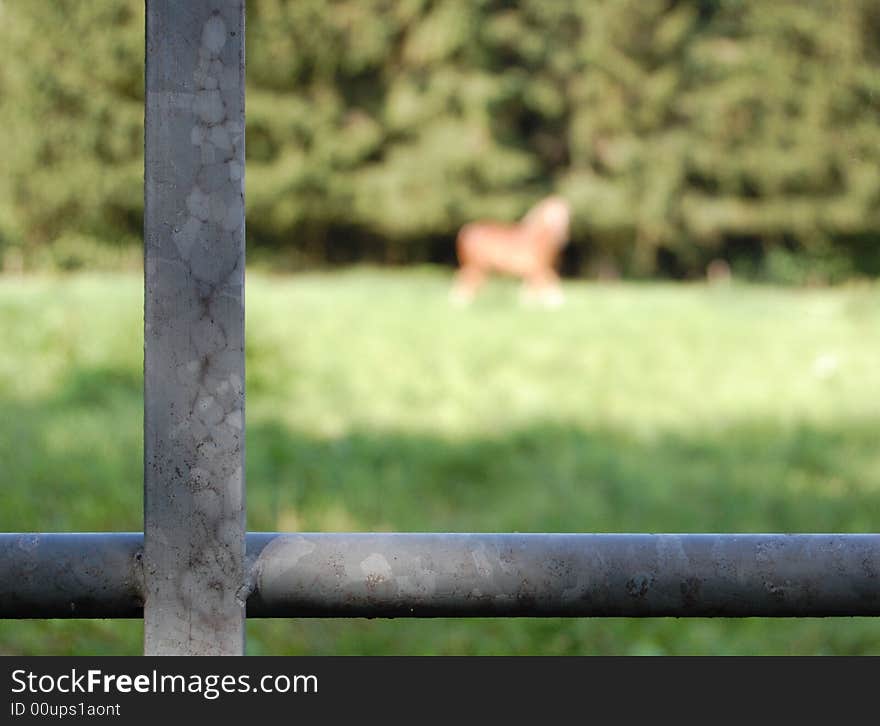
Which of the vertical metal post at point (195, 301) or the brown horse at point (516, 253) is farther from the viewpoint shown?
the brown horse at point (516, 253)

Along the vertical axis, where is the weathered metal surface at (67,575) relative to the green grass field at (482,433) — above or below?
above

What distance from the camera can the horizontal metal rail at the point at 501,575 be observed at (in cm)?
66

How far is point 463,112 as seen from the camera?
14.0 m

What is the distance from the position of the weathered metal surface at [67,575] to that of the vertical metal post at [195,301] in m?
0.02

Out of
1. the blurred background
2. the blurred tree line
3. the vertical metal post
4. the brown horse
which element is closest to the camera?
the vertical metal post

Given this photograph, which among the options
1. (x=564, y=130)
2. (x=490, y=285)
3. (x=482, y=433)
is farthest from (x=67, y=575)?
(x=564, y=130)

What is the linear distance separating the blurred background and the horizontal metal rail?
5.49 feet

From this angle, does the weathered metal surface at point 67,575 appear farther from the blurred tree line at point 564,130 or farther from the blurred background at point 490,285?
the blurred tree line at point 564,130

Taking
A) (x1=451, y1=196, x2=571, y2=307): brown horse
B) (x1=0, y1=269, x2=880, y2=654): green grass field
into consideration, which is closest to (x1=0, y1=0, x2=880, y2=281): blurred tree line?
(x1=451, y1=196, x2=571, y2=307): brown horse

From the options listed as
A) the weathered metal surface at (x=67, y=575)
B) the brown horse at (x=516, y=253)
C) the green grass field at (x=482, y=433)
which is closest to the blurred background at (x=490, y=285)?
the green grass field at (x=482, y=433)

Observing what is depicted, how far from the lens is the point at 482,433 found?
13.3ft

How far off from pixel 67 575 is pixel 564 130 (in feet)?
48.4

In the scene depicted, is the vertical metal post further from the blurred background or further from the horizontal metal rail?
the blurred background

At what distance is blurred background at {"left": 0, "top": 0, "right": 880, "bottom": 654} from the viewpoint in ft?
10.5
